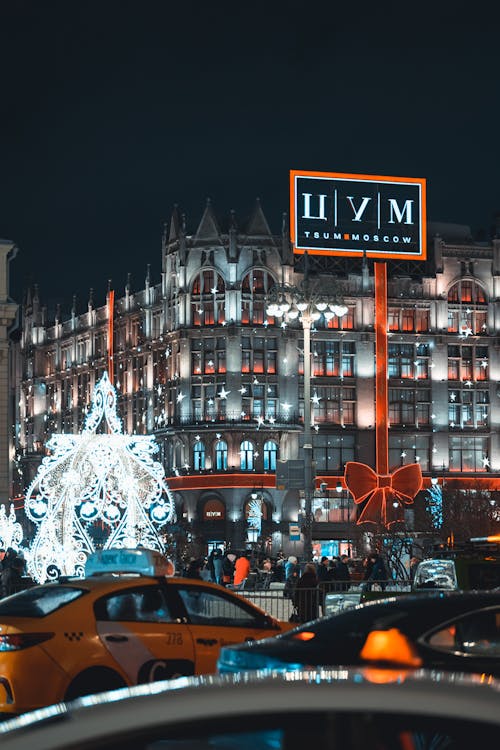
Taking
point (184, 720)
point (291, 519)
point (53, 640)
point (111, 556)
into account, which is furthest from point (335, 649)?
point (291, 519)

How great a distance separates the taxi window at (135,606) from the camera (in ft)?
42.9

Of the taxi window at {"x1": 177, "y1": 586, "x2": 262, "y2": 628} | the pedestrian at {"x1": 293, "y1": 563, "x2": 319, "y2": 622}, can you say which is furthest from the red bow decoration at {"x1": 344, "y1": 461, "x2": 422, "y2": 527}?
the taxi window at {"x1": 177, "y1": 586, "x2": 262, "y2": 628}

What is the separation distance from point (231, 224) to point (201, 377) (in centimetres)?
1005

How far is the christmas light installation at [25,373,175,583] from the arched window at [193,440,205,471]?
167 feet

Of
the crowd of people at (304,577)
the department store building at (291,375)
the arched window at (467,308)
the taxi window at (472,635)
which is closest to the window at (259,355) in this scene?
the department store building at (291,375)

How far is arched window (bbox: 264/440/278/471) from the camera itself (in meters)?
85.4

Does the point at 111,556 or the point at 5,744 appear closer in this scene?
the point at 5,744

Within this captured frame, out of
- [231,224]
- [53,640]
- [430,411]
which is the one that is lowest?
[53,640]

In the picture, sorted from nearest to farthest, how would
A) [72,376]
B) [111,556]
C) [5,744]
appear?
[5,744] < [111,556] < [72,376]

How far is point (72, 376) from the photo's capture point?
106m

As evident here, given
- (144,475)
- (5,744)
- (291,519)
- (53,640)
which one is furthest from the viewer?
(291,519)

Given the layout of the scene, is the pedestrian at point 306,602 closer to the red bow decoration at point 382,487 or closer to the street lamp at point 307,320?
the street lamp at point 307,320

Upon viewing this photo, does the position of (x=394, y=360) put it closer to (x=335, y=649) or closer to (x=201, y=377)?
(x=201, y=377)

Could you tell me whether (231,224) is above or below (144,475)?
above
